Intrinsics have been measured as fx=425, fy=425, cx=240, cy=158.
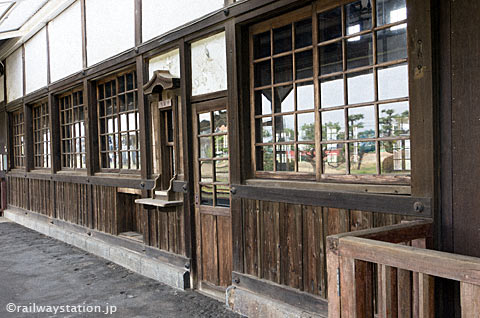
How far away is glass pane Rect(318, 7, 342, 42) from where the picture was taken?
3518mm

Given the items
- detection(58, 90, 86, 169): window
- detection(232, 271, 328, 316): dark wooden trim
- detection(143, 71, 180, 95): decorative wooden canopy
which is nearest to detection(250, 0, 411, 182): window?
detection(232, 271, 328, 316): dark wooden trim

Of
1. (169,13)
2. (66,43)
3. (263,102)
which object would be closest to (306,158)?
(263,102)

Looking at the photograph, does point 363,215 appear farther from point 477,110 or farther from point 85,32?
point 85,32

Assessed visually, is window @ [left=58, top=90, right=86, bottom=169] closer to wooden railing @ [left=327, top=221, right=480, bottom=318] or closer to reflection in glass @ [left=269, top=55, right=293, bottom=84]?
reflection in glass @ [left=269, top=55, right=293, bottom=84]

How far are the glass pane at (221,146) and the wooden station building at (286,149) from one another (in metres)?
0.02

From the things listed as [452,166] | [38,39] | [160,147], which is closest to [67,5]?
[38,39]

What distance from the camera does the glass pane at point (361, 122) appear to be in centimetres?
329

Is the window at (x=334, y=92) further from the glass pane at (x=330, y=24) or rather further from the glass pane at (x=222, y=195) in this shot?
the glass pane at (x=222, y=195)

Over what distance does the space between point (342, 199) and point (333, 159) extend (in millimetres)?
384

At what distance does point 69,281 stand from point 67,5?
5.40m

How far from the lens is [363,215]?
3.24 metres

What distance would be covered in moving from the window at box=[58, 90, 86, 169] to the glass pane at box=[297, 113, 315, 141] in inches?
200

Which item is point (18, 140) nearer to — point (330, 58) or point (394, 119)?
point (330, 58)

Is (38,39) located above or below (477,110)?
above
